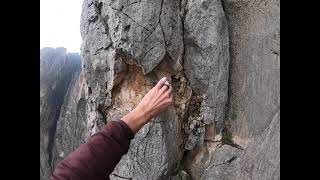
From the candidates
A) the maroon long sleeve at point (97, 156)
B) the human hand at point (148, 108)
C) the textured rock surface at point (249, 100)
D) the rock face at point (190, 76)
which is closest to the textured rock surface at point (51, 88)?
Result: the rock face at point (190, 76)

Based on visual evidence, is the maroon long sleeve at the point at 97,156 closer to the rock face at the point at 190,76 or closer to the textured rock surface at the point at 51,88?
the rock face at the point at 190,76

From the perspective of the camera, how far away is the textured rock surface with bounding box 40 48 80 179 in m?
Result: 9.37

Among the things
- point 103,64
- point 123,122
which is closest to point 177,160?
point 103,64

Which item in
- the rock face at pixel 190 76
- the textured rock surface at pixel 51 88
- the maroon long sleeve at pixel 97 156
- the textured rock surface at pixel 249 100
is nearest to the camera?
the maroon long sleeve at pixel 97 156

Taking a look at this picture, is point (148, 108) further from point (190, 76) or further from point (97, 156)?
point (190, 76)

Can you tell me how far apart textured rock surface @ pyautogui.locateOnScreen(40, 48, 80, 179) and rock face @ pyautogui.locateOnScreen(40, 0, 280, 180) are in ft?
19.0

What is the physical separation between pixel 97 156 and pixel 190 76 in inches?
97.7

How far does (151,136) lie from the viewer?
3.58 meters

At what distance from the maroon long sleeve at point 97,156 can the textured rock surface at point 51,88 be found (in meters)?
8.07

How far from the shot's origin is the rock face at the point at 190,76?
359 cm

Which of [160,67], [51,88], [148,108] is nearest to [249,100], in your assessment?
[160,67]

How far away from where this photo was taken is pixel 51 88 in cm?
960

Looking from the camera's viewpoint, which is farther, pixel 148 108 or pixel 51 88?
pixel 51 88
